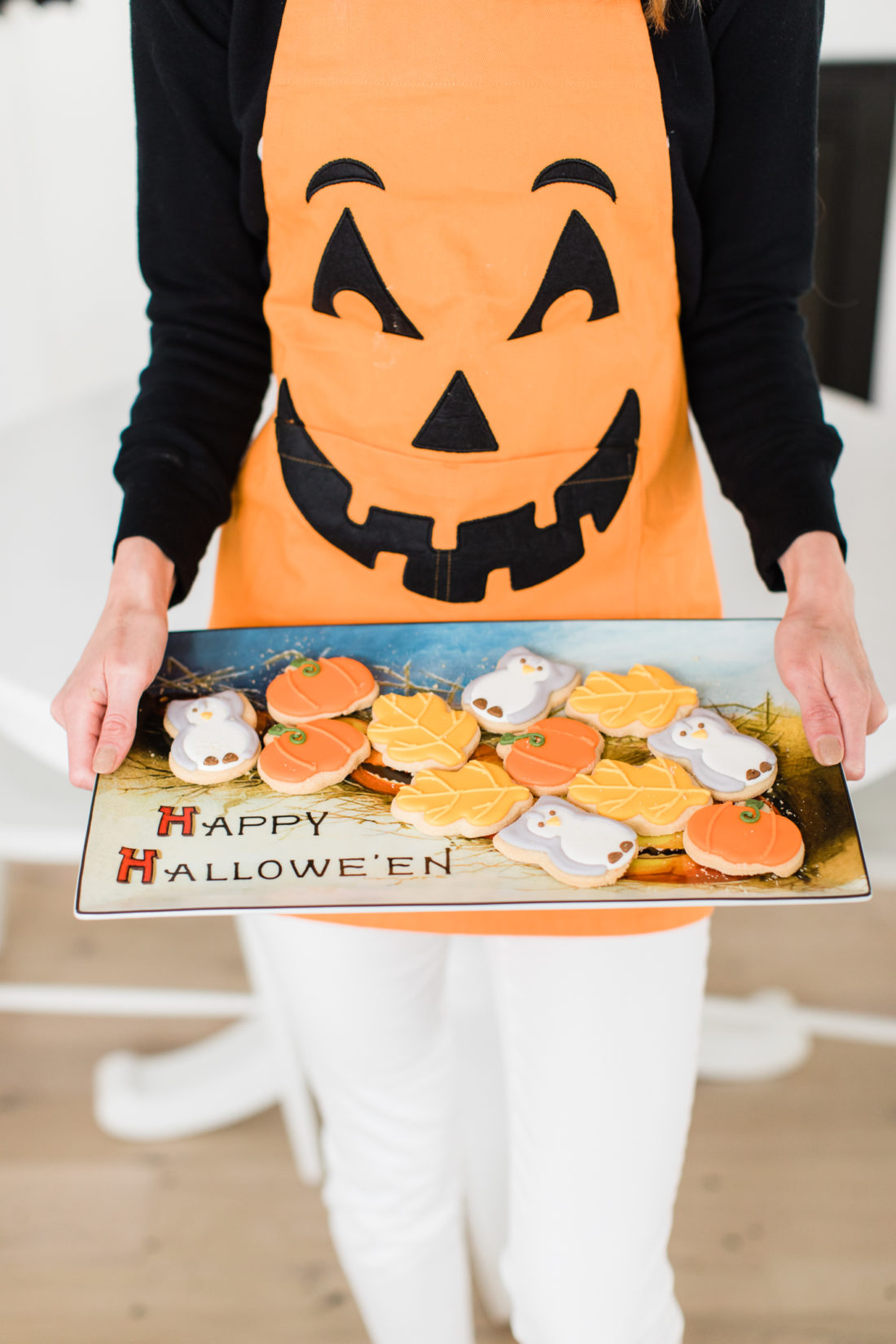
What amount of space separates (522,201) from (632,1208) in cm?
68

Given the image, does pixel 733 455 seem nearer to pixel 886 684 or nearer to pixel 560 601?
pixel 560 601

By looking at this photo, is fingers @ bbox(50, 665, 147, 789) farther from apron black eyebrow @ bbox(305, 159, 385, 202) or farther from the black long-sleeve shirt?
apron black eyebrow @ bbox(305, 159, 385, 202)

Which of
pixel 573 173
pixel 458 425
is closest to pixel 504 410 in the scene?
pixel 458 425

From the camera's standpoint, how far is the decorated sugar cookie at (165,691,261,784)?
2.40 feet

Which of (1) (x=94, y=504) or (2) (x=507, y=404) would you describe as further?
(1) (x=94, y=504)

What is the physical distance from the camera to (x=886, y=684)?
0.98 metres

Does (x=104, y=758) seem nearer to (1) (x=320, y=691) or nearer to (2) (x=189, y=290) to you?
(1) (x=320, y=691)

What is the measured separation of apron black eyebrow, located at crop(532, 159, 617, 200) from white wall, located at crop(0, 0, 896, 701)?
1.59ft

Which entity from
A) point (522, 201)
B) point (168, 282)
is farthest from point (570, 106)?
point (168, 282)

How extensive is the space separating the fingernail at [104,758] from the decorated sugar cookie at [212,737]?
0.13 feet

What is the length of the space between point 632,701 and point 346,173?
388mm

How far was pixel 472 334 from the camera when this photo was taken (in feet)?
2.53

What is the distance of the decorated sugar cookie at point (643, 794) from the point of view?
71cm

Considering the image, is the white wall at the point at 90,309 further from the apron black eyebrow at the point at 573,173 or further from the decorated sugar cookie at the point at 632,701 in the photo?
the apron black eyebrow at the point at 573,173
